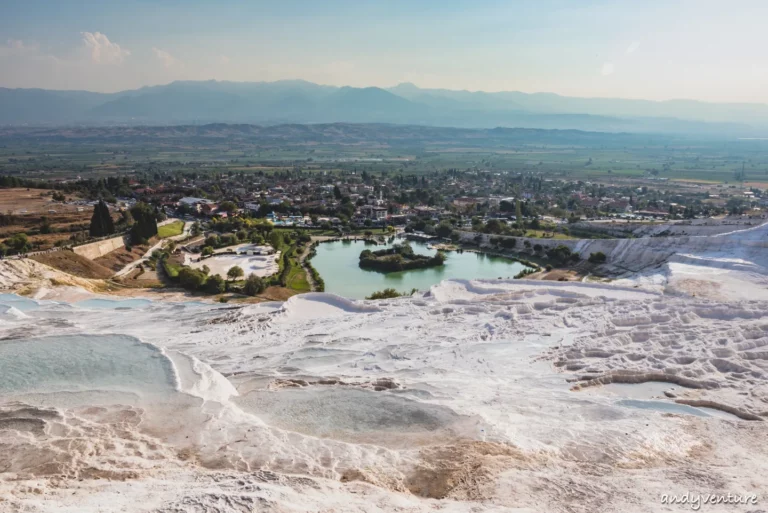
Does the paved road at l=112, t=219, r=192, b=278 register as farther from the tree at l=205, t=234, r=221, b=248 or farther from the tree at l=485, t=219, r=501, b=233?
the tree at l=485, t=219, r=501, b=233

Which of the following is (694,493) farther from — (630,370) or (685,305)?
(685,305)

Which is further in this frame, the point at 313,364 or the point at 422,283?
the point at 422,283

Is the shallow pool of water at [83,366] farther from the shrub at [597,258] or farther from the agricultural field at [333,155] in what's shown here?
the agricultural field at [333,155]

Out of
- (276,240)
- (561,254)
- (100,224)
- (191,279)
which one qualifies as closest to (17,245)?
(100,224)

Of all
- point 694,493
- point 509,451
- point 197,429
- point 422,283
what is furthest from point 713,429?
point 422,283

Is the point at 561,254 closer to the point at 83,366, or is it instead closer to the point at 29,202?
the point at 83,366

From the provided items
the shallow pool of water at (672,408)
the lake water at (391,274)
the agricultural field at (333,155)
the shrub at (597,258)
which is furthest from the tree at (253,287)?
the agricultural field at (333,155)
